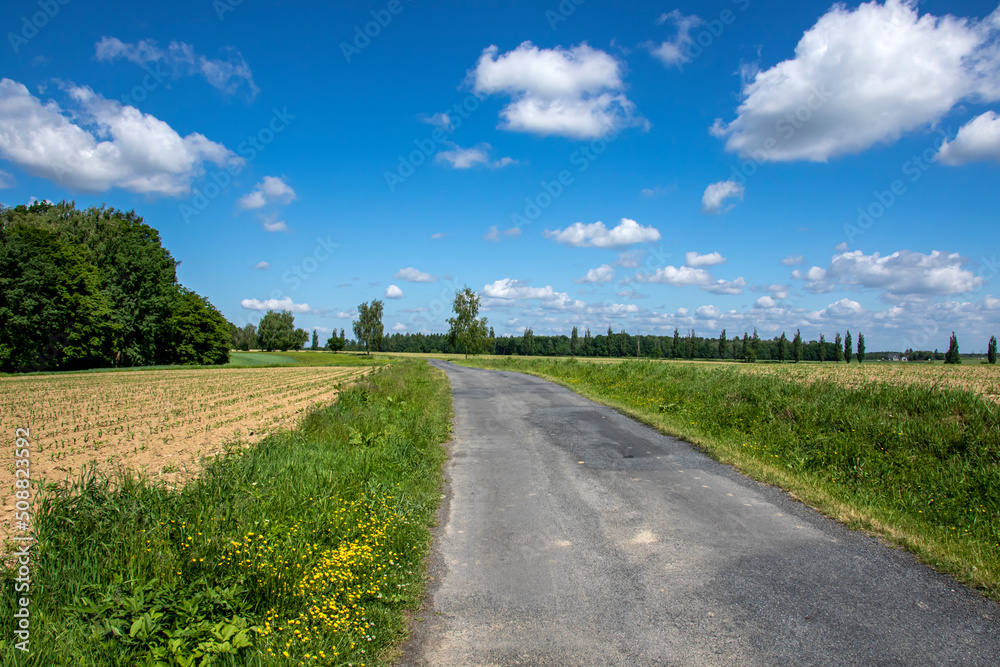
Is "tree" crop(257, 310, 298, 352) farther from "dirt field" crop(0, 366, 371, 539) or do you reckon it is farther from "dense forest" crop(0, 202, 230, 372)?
"dirt field" crop(0, 366, 371, 539)

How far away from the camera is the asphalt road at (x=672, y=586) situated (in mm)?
3477

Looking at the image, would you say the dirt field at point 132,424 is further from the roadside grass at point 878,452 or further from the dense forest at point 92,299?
the dense forest at point 92,299

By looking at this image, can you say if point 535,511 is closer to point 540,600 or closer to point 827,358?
point 540,600

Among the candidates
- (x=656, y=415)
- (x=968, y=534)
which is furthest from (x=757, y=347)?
(x=968, y=534)

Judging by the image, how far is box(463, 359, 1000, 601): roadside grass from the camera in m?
5.62

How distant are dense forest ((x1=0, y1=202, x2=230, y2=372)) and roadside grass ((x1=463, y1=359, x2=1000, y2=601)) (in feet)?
161

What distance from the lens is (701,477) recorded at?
786 centimetres

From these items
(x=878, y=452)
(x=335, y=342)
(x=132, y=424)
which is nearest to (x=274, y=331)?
(x=335, y=342)

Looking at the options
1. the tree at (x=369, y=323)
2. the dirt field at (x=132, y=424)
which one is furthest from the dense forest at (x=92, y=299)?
the tree at (x=369, y=323)

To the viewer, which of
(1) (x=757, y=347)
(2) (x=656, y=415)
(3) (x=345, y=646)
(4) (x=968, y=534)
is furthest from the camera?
(1) (x=757, y=347)

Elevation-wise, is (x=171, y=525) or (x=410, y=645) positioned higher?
(x=171, y=525)

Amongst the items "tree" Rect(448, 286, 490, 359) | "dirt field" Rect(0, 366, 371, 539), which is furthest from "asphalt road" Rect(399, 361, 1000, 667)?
"tree" Rect(448, 286, 490, 359)

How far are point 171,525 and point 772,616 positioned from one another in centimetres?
513

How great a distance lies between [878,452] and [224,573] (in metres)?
9.90
